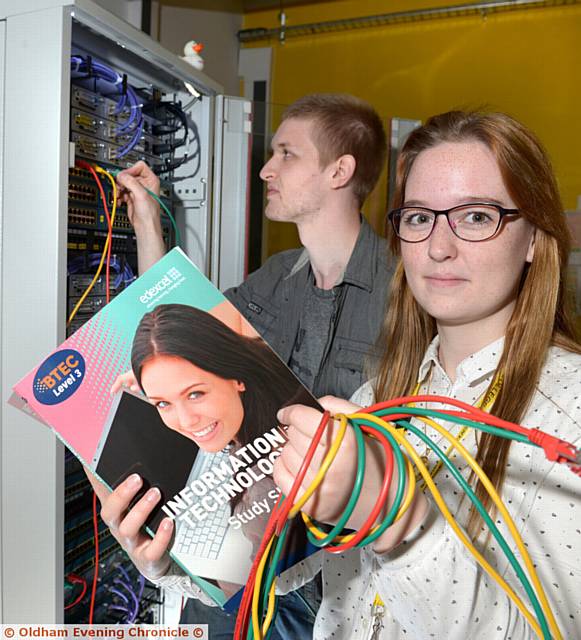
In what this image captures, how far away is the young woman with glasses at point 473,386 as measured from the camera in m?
0.57

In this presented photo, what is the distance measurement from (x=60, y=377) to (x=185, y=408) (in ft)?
0.50

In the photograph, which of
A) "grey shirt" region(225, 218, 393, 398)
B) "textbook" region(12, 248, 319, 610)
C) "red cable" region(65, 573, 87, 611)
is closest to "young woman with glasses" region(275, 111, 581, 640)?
"textbook" region(12, 248, 319, 610)

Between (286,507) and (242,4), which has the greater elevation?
(242,4)

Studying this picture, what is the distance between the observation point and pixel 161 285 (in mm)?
682

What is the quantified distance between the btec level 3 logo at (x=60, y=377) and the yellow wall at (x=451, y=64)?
2.15 metres

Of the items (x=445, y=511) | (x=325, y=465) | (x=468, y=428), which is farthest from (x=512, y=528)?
(x=468, y=428)

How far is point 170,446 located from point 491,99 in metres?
2.68

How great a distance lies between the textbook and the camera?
68 cm

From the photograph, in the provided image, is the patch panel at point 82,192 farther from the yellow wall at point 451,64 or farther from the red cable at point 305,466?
the yellow wall at point 451,64

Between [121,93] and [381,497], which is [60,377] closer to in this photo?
[381,497]

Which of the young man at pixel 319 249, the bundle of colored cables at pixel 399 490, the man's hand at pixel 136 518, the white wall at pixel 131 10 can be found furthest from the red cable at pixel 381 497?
the white wall at pixel 131 10

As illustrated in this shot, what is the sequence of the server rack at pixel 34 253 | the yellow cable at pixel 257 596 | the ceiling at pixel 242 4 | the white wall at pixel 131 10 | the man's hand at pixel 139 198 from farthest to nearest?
the ceiling at pixel 242 4 < the white wall at pixel 131 10 < the man's hand at pixel 139 198 < the server rack at pixel 34 253 < the yellow cable at pixel 257 596

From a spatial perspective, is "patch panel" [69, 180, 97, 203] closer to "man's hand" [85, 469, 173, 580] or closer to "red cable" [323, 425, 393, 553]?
"man's hand" [85, 469, 173, 580]

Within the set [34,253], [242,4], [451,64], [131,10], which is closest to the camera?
[34,253]
